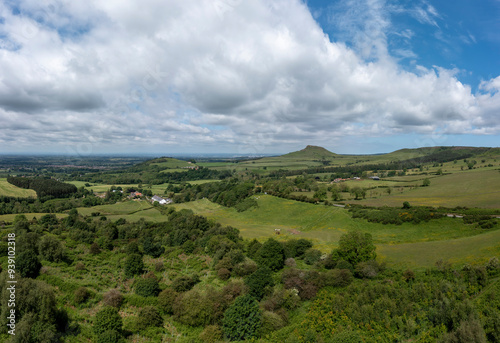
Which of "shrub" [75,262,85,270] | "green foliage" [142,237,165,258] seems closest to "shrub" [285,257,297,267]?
"green foliage" [142,237,165,258]

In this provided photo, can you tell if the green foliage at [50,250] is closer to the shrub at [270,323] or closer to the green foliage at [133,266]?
the green foliage at [133,266]

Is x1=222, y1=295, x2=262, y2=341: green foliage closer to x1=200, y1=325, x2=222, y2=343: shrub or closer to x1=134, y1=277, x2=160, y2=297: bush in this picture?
x1=200, y1=325, x2=222, y2=343: shrub

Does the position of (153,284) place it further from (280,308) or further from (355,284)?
(355,284)

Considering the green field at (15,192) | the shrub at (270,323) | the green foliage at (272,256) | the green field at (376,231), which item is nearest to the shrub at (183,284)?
the green foliage at (272,256)

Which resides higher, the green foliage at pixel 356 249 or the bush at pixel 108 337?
the green foliage at pixel 356 249

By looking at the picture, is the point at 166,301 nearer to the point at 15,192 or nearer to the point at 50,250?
the point at 50,250

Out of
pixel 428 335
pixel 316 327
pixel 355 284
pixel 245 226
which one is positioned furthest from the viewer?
pixel 245 226

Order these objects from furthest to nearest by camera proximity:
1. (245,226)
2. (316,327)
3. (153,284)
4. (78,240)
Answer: (245,226) → (78,240) → (153,284) → (316,327)

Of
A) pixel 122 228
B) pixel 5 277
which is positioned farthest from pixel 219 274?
pixel 122 228
